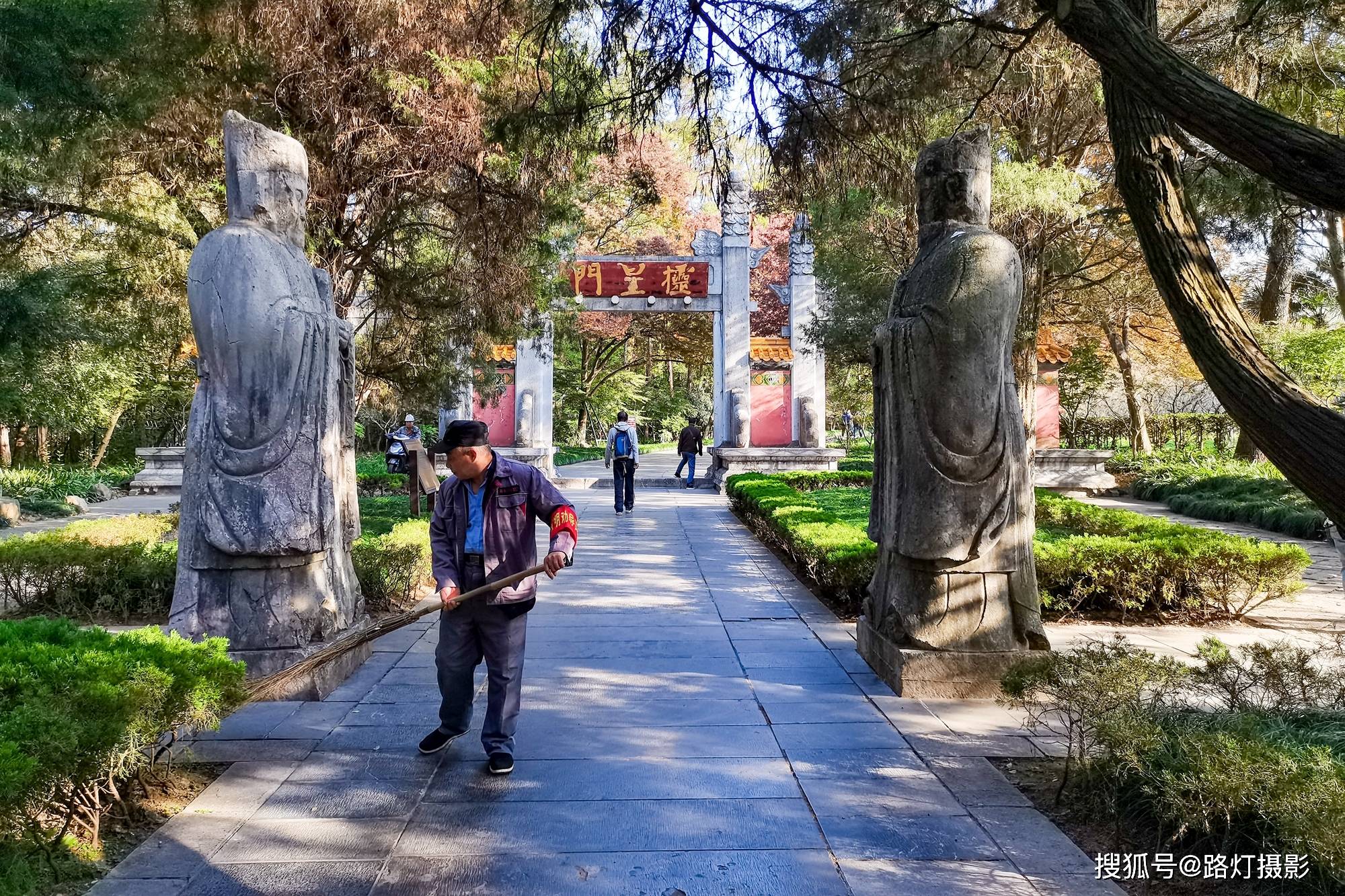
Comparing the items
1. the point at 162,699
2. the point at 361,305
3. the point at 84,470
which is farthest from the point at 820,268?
the point at 84,470

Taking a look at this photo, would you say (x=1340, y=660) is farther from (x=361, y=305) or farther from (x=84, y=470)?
(x=84, y=470)

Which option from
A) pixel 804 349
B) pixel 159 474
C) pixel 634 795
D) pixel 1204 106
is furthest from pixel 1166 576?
pixel 159 474

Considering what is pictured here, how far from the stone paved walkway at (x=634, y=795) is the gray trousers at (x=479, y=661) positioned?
17cm

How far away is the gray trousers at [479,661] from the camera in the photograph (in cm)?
385

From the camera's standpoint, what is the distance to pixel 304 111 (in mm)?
8609

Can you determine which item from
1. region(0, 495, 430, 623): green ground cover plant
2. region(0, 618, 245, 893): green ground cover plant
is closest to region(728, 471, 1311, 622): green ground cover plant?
region(0, 495, 430, 623): green ground cover plant

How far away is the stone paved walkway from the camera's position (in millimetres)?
2869

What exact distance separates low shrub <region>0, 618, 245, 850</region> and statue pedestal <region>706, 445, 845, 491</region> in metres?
16.1

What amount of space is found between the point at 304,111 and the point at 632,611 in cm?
592

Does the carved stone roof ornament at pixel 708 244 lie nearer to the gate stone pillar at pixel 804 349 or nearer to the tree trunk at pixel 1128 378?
the gate stone pillar at pixel 804 349

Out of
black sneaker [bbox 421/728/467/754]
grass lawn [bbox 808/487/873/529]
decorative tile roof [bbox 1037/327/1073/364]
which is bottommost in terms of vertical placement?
black sneaker [bbox 421/728/467/754]

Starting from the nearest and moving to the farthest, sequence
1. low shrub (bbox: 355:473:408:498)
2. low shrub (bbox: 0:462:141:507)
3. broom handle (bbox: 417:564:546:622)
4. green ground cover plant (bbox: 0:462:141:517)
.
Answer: broom handle (bbox: 417:564:546:622)
green ground cover plant (bbox: 0:462:141:517)
low shrub (bbox: 0:462:141:507)
low shrub (bbox: 355:473:408:498)

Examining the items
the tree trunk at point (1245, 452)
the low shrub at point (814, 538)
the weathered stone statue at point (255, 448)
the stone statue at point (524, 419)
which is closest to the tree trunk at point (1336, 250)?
the low shrub at point (814, 538)

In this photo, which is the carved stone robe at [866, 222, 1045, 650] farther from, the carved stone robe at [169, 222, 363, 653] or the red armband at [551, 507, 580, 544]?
the carved stone robe at [169, 222, 363, 653]
